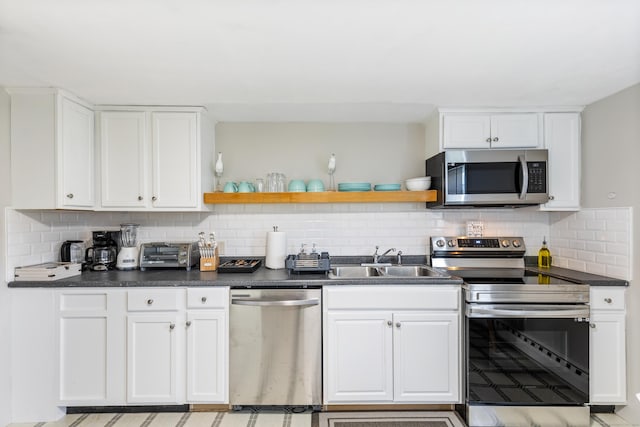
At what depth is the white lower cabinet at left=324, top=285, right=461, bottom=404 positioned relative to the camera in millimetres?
2350

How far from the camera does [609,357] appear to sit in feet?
7.57

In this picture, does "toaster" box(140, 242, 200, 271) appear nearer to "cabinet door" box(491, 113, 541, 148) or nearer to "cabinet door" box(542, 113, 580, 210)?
"cabinet door" box(491, 113, 541, 148)

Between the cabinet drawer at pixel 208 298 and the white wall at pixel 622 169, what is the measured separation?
2700mm

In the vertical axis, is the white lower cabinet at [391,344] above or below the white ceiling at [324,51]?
below

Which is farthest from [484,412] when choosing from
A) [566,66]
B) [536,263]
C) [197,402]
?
[566,66]

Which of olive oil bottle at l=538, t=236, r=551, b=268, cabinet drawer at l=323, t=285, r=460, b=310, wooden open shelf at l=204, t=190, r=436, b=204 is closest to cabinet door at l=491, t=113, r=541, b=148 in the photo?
wooden open shelf at l=204, t=190, r=436, b=204

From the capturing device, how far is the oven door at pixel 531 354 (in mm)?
2230

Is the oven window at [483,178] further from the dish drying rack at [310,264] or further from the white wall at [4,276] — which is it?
the white wall at [4,276]

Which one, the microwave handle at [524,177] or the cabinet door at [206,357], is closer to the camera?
the cabinet door at [206,357]

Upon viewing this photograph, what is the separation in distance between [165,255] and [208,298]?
2.27 ft

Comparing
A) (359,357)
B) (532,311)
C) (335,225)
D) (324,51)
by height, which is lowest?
(359,357)

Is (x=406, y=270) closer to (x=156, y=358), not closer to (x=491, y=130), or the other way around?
(x=491, y=130)

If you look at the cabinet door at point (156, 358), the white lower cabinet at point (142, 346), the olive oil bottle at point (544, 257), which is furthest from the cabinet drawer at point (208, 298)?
the olive oil bottle at point (544, 257)

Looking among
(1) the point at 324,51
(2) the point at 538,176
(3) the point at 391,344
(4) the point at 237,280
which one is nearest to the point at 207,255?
(4) the point at 237,280
